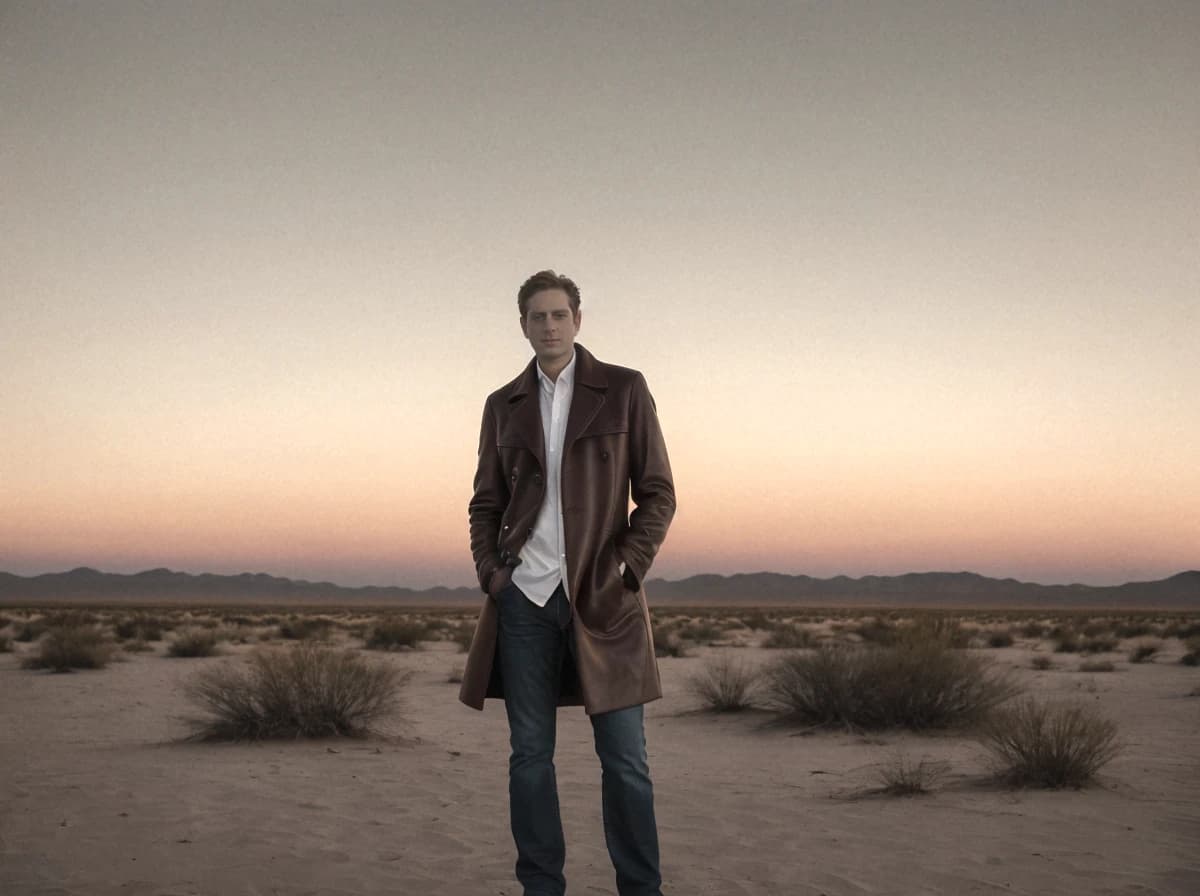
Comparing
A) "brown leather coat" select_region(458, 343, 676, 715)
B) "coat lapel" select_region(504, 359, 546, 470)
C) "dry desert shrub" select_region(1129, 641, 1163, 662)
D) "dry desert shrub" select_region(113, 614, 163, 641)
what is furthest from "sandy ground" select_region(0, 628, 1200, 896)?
"dry desert shrub" select_region(113, 614, 163, 641)

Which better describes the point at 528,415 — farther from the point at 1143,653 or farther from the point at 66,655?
the point at 1143,653

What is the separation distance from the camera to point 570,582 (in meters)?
3.44

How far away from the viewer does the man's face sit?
12.1 ft

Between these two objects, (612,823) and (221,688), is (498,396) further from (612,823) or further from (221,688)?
(221,688)

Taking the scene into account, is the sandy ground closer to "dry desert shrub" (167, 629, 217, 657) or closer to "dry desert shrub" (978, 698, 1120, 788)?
"dry desert shrub" (978, 698, 1120, 788)

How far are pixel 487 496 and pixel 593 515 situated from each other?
0.50 metres

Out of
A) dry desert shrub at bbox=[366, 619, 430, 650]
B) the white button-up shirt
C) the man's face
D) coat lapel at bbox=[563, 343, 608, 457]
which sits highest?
the man's face

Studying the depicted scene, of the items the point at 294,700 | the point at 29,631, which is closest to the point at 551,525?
the point at 294,700

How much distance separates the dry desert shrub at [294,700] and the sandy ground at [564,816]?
1.23 ft

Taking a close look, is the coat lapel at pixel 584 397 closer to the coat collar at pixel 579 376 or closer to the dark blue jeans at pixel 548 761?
the coat collar at pixel 579 376

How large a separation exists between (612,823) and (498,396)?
1546 mm

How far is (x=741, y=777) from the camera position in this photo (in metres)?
8.03

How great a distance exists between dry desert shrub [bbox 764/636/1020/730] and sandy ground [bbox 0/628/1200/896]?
360 millimetres

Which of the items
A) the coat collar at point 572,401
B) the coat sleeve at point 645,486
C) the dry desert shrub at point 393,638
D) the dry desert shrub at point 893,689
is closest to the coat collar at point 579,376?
the coat collar at point 572,401
